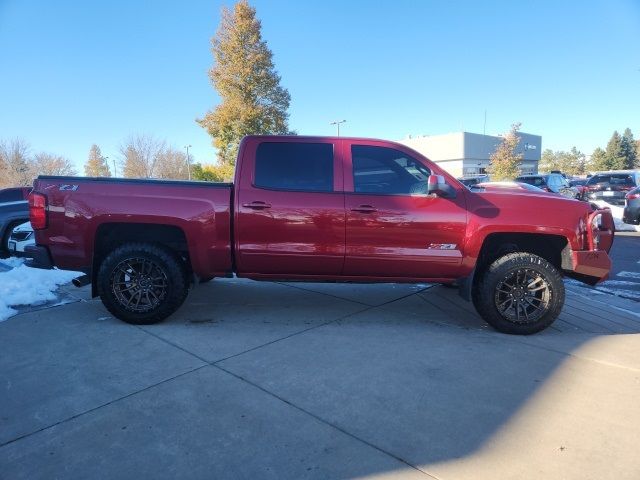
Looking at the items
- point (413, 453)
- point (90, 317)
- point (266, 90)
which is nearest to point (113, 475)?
point (413, 453)

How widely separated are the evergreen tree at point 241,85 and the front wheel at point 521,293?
23484mm

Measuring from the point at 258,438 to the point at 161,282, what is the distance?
Result: 2386mm

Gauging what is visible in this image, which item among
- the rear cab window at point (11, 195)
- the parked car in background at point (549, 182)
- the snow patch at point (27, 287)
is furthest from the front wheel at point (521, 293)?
the parked car in background at point (549, 182)

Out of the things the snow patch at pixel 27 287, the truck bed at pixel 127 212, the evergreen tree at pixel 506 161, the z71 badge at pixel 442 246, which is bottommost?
the snow patch at pixel 27 287

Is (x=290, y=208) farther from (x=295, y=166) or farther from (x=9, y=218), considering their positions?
(x=9, y=218)

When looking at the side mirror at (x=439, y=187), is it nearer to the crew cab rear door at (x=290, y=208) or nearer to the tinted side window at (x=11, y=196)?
the crew cab rear door at (x=290, y=208)

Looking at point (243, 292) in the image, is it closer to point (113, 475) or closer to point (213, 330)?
point (213, 330)

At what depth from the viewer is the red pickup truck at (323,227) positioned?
437 cm

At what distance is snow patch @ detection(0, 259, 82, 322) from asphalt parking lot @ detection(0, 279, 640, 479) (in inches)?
16.7

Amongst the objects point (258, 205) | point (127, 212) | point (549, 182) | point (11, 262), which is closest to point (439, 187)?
point (258, 205)

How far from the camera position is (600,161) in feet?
240

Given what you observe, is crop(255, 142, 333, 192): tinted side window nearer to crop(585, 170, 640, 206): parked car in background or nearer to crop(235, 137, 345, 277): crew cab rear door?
crop(235, 137, 345, 277): crew cab rear door

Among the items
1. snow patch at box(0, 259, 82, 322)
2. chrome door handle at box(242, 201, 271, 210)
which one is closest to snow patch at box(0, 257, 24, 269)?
snow patch at box(0, 259, 82, 322)

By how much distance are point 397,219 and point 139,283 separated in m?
2.69
